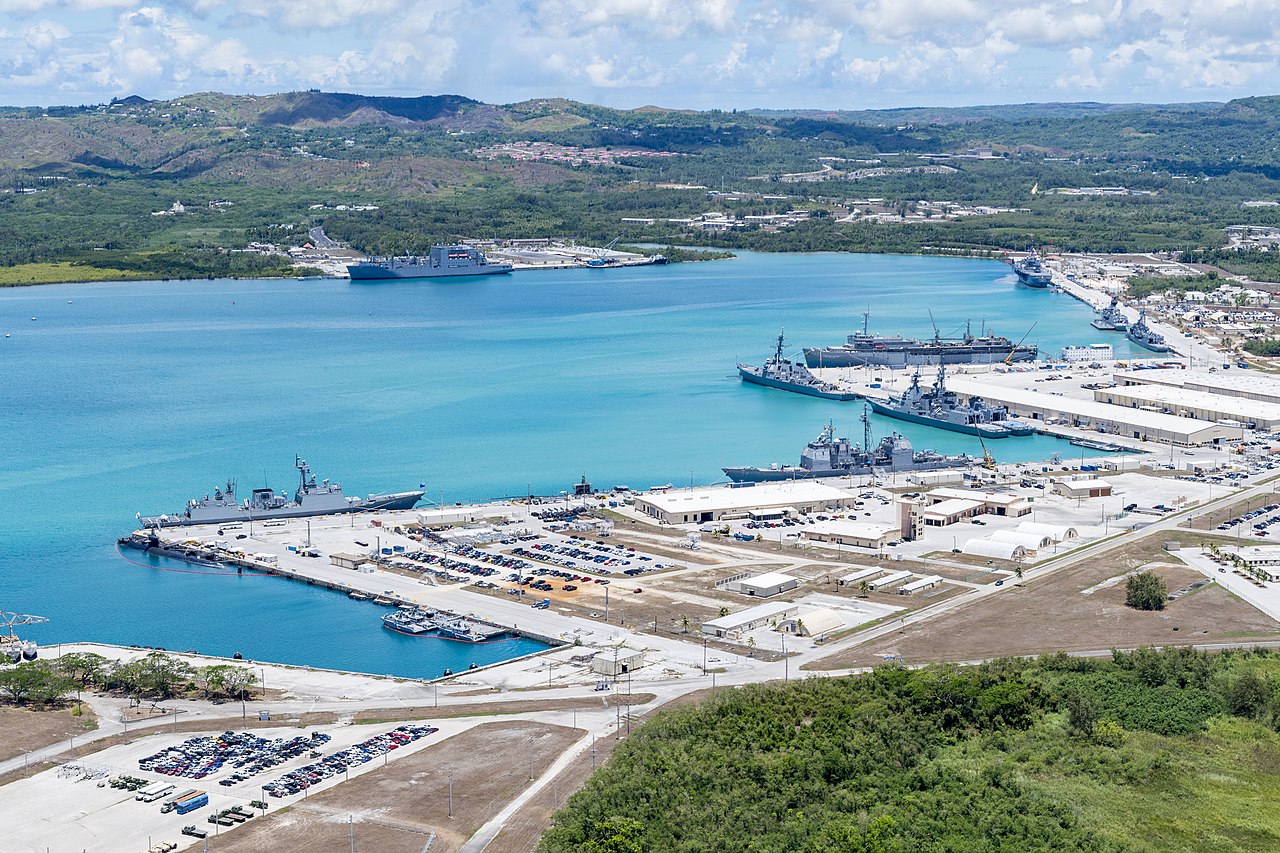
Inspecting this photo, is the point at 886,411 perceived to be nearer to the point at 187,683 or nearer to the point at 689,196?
the point at 187,683

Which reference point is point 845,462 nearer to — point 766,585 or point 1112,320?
point 766,585

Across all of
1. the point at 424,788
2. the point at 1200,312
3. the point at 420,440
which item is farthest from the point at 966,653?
the point at 1200,312

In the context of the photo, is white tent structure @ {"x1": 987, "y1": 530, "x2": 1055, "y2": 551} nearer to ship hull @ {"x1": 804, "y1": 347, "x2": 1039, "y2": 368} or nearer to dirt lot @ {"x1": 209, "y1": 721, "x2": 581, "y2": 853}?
dirt lot @ {"x1": 209, "y1": 721, "x2": 581, "y2": 853}

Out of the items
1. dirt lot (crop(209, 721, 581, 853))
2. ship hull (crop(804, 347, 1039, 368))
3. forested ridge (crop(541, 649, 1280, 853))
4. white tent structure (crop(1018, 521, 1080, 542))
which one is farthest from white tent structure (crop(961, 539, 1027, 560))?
ship hull (crop(804, 347, 1039, 368))

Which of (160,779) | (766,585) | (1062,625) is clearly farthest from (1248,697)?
(160,779)

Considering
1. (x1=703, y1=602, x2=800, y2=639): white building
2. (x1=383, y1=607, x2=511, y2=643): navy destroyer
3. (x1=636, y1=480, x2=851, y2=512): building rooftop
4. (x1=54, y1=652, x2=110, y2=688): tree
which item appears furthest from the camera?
(x1=636, y1=480, x2=851, y2=512): building rooftop
